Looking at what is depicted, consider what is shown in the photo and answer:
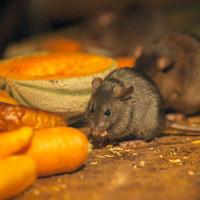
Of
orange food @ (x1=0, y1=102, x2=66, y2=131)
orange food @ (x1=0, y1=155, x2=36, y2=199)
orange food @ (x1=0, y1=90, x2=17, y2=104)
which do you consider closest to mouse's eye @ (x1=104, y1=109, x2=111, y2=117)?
orange food @ (x1=0, y1=102, x2=66, y2=131)

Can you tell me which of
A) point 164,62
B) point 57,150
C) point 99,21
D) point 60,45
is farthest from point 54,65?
point 99,21

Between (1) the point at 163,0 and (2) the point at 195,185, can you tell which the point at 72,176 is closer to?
(2) the point at 195,185

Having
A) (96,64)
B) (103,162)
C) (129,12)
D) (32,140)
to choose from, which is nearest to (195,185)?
(103,162)

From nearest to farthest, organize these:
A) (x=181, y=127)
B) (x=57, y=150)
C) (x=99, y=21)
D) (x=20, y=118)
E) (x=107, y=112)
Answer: (x=57, y=150)
(x=20, y=118)
(x=107, y=112)
(x=181, y=127)
(x=99, y=21)

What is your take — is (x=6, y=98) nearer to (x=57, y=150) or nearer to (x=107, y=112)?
(x=107, y=112)

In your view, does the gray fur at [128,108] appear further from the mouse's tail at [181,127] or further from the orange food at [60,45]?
the orange food at [60,45]

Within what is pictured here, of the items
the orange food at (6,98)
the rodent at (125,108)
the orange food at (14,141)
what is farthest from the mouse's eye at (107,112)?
the orange food at (14,141)
